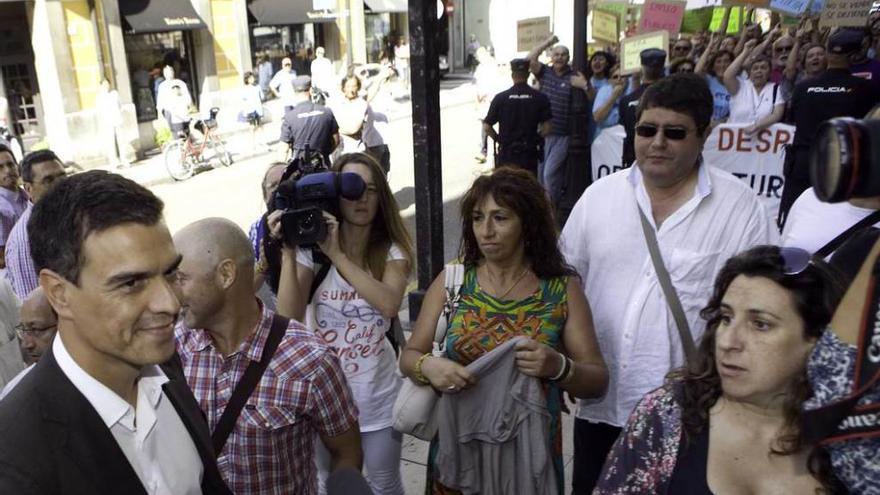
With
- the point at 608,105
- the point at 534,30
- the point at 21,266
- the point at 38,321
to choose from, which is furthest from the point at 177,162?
the point at 38,321

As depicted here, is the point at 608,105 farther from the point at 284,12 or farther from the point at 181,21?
the point at 284,12

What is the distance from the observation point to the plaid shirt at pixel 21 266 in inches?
168

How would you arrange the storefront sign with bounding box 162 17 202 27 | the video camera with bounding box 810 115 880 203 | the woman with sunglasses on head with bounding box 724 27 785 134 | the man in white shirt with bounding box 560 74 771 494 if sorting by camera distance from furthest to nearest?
the storefront sign with bounding box 162 17 202 27
the woman with sunglasses on head with bounding box 724 27 785 134
the man in white shirt with bounding box 560 74 771 494
the video camera with bounding box 810 115 880 203

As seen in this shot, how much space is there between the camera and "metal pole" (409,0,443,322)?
4.79 m

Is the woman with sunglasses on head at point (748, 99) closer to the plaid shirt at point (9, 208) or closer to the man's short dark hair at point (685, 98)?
the man's short dark hair at point (685, 98)

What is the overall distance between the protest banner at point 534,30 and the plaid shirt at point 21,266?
6.65m

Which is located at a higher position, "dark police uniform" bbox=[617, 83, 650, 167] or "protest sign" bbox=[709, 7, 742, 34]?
"protest sign" bbox=[709, 7, 742, 34]

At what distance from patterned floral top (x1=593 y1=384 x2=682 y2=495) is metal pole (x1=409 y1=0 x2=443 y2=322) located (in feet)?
10.4

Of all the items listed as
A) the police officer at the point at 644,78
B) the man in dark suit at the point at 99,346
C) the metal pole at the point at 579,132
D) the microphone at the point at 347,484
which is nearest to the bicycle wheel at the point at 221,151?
the metal pole at the point at 579,132

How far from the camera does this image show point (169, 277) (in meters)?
1.73

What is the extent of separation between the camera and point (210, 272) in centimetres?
228

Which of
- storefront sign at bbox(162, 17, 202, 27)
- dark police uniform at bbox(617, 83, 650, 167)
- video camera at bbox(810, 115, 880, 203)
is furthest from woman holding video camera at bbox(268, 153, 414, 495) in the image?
storefront sign at bbox(162, 17, 202, 27)

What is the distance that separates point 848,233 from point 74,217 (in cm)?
257

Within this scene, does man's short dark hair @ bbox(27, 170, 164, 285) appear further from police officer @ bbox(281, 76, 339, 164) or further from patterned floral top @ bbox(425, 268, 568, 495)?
police officer @ bbox(281, 76, 339, 164)
